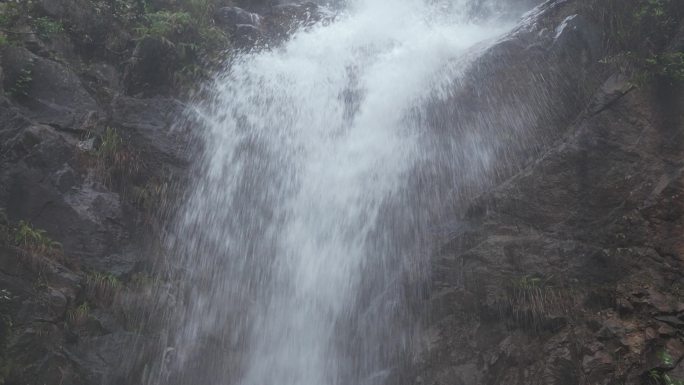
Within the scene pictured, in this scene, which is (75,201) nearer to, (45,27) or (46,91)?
(46,91)

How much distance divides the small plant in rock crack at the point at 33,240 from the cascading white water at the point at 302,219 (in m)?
2.14

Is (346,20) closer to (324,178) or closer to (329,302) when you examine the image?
(324,178)

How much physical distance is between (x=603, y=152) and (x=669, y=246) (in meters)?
1.88

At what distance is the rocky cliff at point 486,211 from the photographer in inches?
275

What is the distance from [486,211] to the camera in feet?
28.0

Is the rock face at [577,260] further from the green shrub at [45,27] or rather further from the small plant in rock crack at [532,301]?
the green shrub at [45,27]

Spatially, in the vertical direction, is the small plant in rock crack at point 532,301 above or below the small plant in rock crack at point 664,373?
above

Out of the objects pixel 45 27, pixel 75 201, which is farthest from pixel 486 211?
pixel 45 27

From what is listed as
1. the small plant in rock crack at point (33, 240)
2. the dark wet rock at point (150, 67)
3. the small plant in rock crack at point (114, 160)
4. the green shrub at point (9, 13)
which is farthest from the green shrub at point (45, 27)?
the small plant in rock crack at point (33, 240)

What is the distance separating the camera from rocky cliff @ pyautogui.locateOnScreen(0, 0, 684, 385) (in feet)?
23.0

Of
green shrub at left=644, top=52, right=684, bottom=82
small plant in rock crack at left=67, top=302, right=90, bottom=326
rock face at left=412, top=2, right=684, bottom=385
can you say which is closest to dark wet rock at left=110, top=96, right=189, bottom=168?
small plant in rock crack at left=67, top=302, right=90, bottom=326

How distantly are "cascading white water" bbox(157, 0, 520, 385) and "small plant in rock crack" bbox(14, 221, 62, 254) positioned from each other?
2.14 metres

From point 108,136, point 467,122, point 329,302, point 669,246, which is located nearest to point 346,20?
point 467,122

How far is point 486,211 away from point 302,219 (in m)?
3.52
